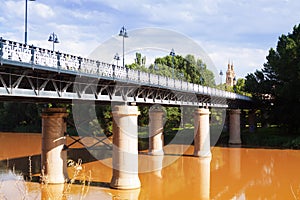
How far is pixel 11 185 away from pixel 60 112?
199 inches

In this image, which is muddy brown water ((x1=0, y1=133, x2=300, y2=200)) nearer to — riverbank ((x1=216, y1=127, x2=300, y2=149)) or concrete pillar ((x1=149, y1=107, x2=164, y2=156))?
concrete pillar ((x1=149, y1=107, x2=164, y2=156))

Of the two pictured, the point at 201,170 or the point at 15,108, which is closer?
the point at 201,170

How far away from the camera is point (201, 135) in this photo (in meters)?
34.6

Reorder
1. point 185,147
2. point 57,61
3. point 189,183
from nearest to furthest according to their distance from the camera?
1. point 57,61
2. point 189,183
3. point 185,147

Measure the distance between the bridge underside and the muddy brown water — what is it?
313cm

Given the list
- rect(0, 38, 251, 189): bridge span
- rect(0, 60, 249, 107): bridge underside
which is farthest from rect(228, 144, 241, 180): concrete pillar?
rect(0, 38, 251, 189): bridge span

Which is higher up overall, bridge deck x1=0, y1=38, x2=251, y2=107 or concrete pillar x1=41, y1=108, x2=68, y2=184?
bridge deck x1=0, y1=38, x2=251, y2=107

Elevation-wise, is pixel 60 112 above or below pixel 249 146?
above

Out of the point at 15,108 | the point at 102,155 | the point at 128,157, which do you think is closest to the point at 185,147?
the point at 102,155

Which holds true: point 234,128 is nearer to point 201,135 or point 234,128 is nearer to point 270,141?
point 270,141

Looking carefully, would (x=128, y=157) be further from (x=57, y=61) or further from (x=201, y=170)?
(x=201, y=170)

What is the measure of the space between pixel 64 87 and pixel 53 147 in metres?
4.84

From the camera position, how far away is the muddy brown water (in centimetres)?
1962

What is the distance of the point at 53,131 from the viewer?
21.0 m
